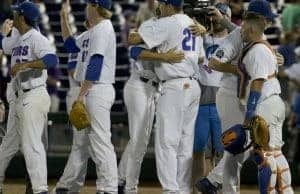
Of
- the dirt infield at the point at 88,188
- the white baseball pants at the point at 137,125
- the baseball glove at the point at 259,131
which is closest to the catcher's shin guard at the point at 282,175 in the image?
the baseball glove at the point at 259,131

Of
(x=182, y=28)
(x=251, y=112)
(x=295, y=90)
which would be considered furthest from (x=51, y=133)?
(x=251, y=112)

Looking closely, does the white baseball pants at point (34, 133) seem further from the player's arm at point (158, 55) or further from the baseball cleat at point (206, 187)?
the baseball cleat at point (206, 187)

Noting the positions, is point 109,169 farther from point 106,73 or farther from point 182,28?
point 182,28

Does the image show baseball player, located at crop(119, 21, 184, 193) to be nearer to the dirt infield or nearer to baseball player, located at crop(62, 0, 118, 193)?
baseball player, located at crop(62, 0, 118, 193)

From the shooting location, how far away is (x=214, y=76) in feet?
32.3

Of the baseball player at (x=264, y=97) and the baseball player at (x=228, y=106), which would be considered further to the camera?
the baseball player at (x=228, y=106)

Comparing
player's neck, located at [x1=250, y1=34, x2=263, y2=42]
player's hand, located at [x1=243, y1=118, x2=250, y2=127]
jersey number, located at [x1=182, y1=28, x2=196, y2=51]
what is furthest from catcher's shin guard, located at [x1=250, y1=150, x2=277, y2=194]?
jersey number, located at [x1=182, y1=28, x2=196, y2=51]

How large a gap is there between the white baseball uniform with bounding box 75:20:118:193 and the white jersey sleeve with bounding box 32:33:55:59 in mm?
367

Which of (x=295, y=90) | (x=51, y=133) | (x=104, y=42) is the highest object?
(x=104, y=42)

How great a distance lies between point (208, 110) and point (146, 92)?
0.78 metres

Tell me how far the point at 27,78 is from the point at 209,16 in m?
1.90

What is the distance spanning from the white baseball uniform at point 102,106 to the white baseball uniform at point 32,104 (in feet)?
1.35

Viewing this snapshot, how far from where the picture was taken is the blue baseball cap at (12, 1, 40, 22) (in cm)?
902

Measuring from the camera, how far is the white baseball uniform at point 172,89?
8.85 metres
